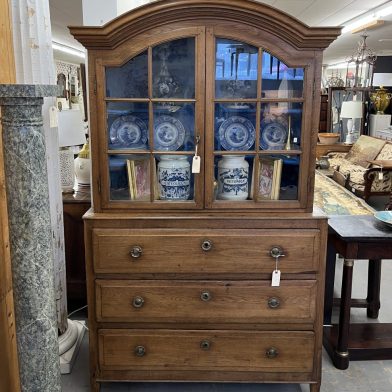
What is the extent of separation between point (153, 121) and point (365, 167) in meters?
5.80

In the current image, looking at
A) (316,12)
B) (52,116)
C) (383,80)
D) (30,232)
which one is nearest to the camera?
(30,232)

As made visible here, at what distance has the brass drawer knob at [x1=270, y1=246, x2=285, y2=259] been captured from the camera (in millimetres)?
2174

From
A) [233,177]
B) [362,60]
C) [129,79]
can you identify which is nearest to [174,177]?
[233,177]

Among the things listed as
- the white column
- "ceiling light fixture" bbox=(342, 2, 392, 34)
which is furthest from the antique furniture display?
"ceiling light fixture" bbox=(342, 2, 392, 34)

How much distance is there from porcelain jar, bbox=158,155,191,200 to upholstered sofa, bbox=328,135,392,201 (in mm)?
4029

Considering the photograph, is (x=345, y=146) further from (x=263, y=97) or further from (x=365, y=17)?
(x=263, y=97)

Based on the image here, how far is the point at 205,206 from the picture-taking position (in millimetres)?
2225

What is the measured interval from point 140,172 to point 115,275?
501 mm

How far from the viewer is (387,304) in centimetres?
345

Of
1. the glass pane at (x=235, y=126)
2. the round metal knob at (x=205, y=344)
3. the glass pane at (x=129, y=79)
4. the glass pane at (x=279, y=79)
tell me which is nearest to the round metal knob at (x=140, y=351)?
the round metal knob at (x=205, y=344)

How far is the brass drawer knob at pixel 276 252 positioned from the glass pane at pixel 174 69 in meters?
0.79

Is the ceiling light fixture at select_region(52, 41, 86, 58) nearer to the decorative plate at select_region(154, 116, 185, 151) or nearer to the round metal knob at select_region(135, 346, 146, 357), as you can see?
the decorative plate at select_region(154, 116, 185, 151)

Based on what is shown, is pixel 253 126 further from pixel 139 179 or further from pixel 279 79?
pixel 139 179

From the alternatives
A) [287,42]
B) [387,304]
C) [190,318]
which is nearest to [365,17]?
[387,304]
